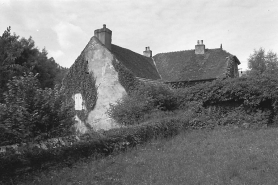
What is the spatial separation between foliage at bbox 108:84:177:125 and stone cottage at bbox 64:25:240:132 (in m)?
2.22

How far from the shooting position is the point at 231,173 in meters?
7.38

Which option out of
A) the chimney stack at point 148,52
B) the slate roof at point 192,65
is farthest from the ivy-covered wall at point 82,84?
the chimney stack at point 148,52

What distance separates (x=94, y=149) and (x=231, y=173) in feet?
14.4

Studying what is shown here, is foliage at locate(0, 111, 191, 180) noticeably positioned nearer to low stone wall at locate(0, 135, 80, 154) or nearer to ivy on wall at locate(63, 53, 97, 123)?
low stone wall at locate(0, 135, 80, 154)

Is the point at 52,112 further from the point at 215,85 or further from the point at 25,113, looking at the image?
the point at 215,85

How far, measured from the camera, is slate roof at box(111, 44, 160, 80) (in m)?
24.0

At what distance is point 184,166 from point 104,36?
17646mm

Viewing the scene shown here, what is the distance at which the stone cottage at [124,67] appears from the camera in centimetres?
2300

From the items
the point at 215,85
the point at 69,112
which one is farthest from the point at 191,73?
the point at 69,112

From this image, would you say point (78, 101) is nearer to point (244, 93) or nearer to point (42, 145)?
point (244, 93)

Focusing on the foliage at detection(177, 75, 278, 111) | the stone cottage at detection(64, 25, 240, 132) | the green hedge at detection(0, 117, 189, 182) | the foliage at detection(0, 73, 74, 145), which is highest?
the stone cottage at detection(64, 25, 240, 132)

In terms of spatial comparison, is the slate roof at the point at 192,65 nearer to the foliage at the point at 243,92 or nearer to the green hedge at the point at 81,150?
the foliage at the point at 243,92

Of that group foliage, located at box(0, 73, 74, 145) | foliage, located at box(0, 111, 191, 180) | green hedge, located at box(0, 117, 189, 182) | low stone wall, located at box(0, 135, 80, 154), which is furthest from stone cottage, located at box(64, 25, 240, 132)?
low stone wall, located at box(0, 135, 80, 154)

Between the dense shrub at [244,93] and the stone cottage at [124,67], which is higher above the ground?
the stone cottage at [124,67]
